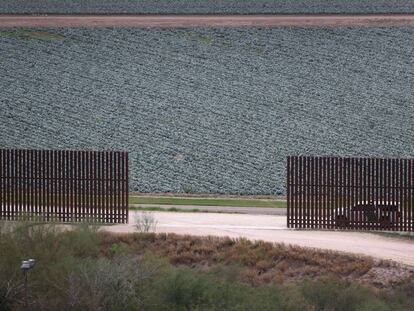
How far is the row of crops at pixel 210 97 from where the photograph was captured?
51.8m

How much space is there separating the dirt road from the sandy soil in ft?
106

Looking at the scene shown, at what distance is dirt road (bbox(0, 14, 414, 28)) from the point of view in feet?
226

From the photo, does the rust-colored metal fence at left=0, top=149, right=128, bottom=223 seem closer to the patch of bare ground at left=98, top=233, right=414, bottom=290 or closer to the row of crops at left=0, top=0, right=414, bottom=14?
the patch of bare ground at left=98, top=233, right=414, bottom=290

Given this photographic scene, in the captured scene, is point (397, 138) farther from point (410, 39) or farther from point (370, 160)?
point (370, 160)

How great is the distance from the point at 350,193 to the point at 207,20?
117 feet

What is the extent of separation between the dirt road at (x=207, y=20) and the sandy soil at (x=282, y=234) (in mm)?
32263

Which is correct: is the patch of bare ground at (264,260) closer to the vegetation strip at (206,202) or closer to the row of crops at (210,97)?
the vegetation strip at (206,202)

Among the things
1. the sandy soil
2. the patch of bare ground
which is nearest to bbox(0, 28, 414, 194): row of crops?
the sandy soil

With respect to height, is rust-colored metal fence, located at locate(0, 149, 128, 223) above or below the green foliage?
above

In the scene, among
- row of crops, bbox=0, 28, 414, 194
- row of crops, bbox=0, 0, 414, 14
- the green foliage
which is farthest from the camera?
row of crops, bbox=0, 0, 414, 14

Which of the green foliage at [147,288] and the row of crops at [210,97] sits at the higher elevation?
the row of crops at [210,97]

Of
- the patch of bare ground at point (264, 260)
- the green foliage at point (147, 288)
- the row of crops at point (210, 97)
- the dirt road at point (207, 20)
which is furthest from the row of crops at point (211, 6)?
the green foliage at point (147, 288)

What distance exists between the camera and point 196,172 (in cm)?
4956

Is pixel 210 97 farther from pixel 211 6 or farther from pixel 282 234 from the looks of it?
pixel 282 234
